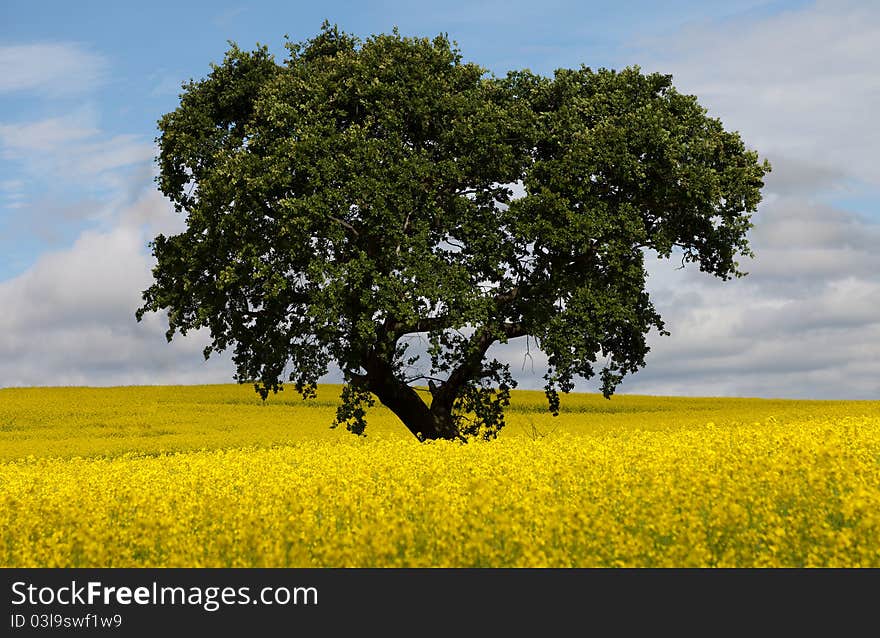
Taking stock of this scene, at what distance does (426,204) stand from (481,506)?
47.4 feet

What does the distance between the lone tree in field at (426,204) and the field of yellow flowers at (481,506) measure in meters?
5.32

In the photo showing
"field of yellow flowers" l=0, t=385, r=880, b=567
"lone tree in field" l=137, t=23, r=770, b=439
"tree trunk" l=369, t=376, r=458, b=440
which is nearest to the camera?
"field of yellow flowers" l=0, t=385, r=880, b=567

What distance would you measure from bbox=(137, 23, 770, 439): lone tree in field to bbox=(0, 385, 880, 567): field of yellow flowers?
5322 mm

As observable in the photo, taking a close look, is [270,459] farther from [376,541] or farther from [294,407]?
[294,407]

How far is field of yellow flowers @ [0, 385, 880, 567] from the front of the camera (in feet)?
34.2

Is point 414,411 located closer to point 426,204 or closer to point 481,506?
point 426,204

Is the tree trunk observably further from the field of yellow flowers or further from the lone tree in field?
the field of yellow flowers

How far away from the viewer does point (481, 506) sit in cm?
1170

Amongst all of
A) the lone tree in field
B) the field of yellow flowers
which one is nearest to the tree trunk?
the lone tree in field

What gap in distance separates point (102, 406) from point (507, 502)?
151ft

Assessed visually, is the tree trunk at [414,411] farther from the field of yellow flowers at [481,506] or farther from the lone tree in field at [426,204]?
the field of yellow flowers at [481,506]

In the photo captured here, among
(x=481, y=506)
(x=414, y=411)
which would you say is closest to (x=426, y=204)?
(x=414, y=411)

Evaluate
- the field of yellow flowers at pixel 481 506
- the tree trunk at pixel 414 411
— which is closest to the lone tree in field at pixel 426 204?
the tree trunk at pixel 414 411
